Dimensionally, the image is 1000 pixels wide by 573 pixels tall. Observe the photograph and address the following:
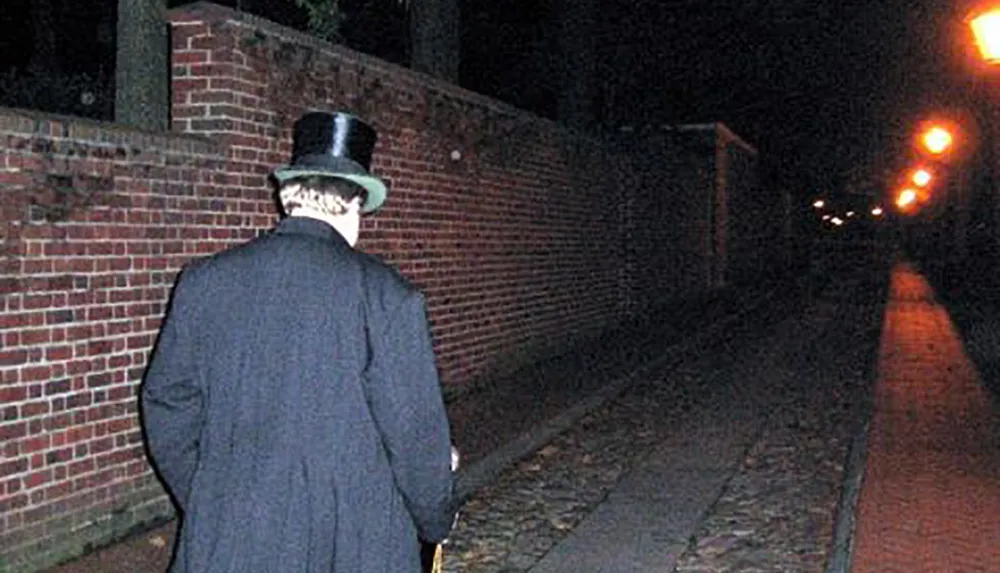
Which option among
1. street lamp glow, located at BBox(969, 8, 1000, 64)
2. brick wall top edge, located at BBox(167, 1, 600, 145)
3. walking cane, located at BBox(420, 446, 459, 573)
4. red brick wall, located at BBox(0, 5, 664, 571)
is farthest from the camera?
street lamp glow, located at BBox(969, 8, 1000, 64)

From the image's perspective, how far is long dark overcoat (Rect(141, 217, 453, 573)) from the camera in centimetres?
264

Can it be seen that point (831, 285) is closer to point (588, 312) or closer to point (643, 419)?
point (588, 312)

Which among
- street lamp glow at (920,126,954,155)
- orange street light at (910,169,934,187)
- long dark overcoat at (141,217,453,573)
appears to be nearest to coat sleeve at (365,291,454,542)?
long dark overcoat at (141,217,453,573)

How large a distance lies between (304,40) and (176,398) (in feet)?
20.1

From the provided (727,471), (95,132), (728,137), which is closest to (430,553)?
(95,132)

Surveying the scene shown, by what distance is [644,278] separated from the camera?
21.2m

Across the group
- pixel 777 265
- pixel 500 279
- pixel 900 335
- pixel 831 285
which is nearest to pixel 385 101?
pixel 500 279

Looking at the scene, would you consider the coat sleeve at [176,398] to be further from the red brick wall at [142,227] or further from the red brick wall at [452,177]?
the red brick wall at [452,177]

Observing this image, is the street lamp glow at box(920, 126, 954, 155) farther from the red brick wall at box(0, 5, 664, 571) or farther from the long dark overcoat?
the long dark overcoat

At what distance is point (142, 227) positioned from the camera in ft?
21.8

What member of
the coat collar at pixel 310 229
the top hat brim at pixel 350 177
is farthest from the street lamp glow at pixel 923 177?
the coat collar at pixel 310 229

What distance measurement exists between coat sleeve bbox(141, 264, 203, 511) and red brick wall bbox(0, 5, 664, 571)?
10.3ft

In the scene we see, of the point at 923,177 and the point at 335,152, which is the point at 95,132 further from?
the point at 923,177

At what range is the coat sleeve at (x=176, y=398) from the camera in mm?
2758
